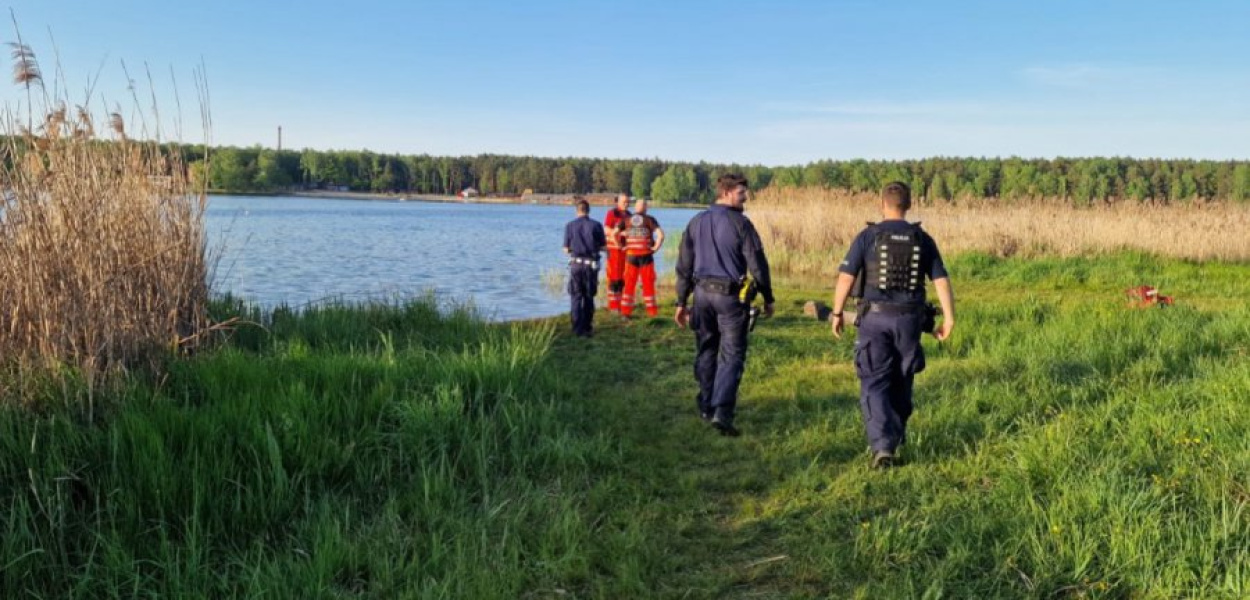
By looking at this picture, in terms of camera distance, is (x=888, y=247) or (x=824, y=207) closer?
(x=888, y=247)

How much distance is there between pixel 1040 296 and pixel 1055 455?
1133 cm

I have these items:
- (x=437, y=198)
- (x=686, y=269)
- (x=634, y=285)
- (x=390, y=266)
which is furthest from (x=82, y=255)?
(x=437, y=198)

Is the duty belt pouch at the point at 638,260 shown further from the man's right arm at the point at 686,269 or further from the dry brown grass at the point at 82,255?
the dry brown grass at the point at 82,255

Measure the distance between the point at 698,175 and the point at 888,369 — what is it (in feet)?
373

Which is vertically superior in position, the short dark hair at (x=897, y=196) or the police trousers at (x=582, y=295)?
the short dark hair at (x=897, y=196)

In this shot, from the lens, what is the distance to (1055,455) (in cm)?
470

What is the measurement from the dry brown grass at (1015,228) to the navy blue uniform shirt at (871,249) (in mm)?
15036

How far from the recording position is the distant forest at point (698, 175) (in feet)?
171

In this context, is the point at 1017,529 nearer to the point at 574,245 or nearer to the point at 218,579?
the point at 218,579

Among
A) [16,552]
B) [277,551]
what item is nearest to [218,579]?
[277,551]

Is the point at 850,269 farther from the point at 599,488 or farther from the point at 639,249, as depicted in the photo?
the point at 639,249

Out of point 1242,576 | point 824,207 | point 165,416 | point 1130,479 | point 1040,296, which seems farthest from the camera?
point 824,207

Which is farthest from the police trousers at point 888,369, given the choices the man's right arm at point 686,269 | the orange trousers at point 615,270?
the orange trousers at point 615,270

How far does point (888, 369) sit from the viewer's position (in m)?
5.22
